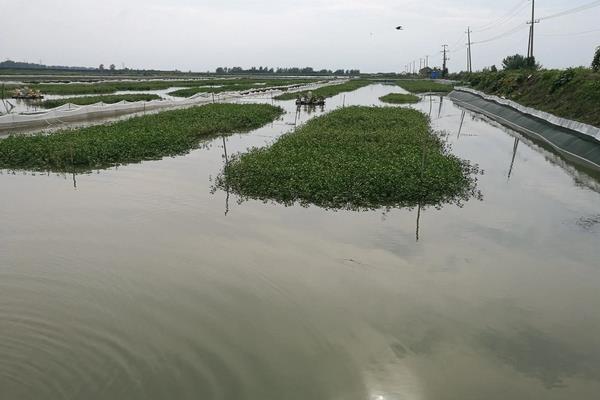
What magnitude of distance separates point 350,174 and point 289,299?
6.22 metres

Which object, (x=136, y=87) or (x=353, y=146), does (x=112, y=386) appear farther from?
(x=136, y=87)

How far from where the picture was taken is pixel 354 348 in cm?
541

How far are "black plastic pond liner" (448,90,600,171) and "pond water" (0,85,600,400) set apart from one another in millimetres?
7366

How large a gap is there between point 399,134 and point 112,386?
1636 cm

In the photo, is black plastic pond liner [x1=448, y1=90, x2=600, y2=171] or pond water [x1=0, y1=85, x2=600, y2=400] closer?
pond water [x1=0, y1=85, x2=600, y2=400]

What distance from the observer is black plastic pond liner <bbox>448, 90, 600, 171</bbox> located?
1690cm

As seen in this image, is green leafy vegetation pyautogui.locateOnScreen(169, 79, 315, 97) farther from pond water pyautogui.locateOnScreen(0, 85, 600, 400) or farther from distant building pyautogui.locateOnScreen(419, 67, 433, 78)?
distant building pyautogui.locateOnScreen(419, 67, 433, 78)

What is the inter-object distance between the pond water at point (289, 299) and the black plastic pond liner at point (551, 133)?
737 cm

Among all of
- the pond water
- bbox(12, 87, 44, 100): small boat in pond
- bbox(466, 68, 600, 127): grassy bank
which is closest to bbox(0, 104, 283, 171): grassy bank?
the pond water

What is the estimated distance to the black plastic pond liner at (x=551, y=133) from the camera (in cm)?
1690

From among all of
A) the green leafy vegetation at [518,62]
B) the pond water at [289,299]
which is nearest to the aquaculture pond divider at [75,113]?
the pond water at [289,299]

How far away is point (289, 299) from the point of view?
6.48 m

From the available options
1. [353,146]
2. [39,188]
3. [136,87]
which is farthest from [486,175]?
[136,87]

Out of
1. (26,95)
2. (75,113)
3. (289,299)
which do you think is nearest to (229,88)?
(26,95)
